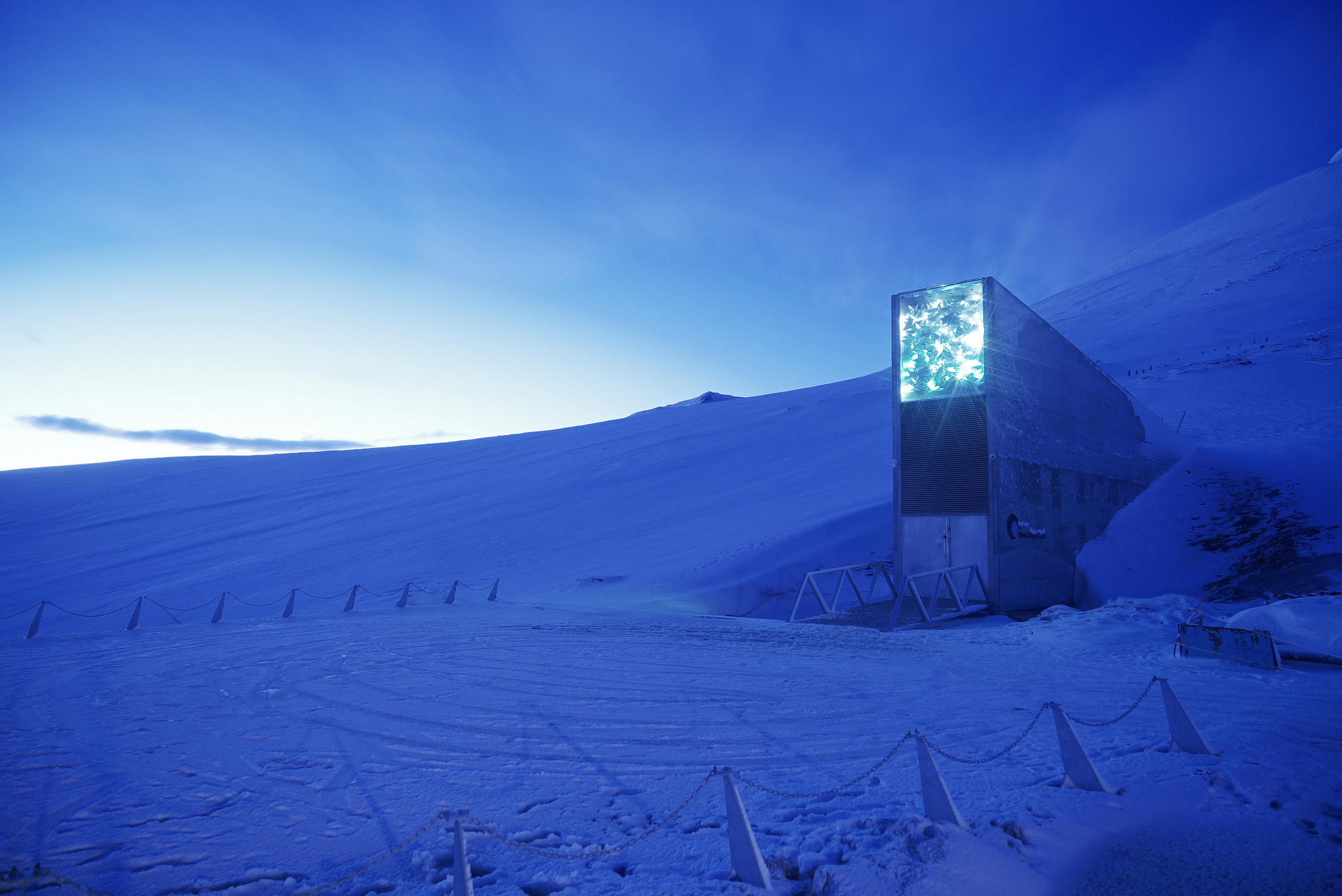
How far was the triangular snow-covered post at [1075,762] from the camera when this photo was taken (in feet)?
14.0

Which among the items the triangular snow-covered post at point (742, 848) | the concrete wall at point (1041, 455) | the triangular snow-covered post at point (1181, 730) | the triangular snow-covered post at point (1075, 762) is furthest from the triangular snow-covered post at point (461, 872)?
the concrete wall at point (1041, 455)

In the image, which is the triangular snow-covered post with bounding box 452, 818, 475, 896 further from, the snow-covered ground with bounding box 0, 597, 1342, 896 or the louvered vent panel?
the louvered vent panel

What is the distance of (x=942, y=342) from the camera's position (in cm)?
1382

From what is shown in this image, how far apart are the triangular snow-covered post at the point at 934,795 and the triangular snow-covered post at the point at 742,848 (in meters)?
1.07

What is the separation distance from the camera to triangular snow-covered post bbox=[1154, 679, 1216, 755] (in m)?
4.83

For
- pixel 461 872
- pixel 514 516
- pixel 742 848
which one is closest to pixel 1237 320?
pixel 514 516

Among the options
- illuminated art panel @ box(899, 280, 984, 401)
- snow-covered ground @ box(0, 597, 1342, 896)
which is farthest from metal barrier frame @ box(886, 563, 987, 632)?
illuminated art panel @ box(899, 280, 984, 401)

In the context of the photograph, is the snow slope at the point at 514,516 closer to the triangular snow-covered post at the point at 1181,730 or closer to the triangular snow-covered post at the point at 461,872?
the triangular snow-covered post at the point at 1181,730

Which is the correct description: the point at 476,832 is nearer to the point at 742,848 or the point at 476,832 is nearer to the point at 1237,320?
the point at 742,848

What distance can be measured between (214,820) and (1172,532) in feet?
62.1

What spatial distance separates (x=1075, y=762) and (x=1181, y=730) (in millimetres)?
1291

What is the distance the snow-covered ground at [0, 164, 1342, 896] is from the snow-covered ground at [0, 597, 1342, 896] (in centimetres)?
3

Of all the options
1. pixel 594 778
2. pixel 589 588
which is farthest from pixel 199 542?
pixel 594 778

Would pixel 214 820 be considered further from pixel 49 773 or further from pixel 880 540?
pixel 880 540
